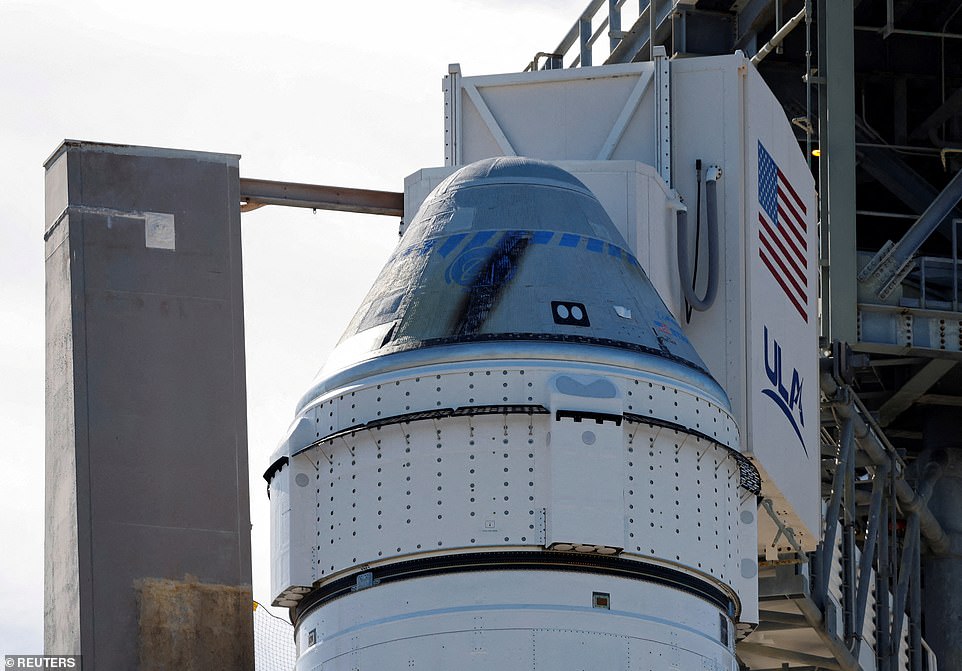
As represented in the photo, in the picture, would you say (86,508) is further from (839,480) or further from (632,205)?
(839,480)

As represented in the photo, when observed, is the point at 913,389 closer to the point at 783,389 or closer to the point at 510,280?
the point at 783,389

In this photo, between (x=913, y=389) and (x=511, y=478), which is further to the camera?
(x=913, y=389)

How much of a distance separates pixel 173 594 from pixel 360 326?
4031 mm

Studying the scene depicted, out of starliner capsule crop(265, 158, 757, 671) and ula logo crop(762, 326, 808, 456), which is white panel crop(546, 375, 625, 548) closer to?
starliner capsule crop(265, 158, 757, 671)

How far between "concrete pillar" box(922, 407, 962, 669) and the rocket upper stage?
2122 cm

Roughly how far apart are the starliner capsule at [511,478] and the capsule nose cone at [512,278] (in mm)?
23

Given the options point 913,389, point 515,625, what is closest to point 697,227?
point 515,625

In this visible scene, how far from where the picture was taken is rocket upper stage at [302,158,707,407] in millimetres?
17641

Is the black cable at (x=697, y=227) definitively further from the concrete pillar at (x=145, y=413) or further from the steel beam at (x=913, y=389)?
the steel beam at (x=913, y=389)

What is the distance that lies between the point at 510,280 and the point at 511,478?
6.36 feet

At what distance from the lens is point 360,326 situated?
1833 cm

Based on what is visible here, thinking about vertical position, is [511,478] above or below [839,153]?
below

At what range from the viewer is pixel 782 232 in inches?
959

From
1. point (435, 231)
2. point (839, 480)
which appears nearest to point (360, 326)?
point (435, 231)
